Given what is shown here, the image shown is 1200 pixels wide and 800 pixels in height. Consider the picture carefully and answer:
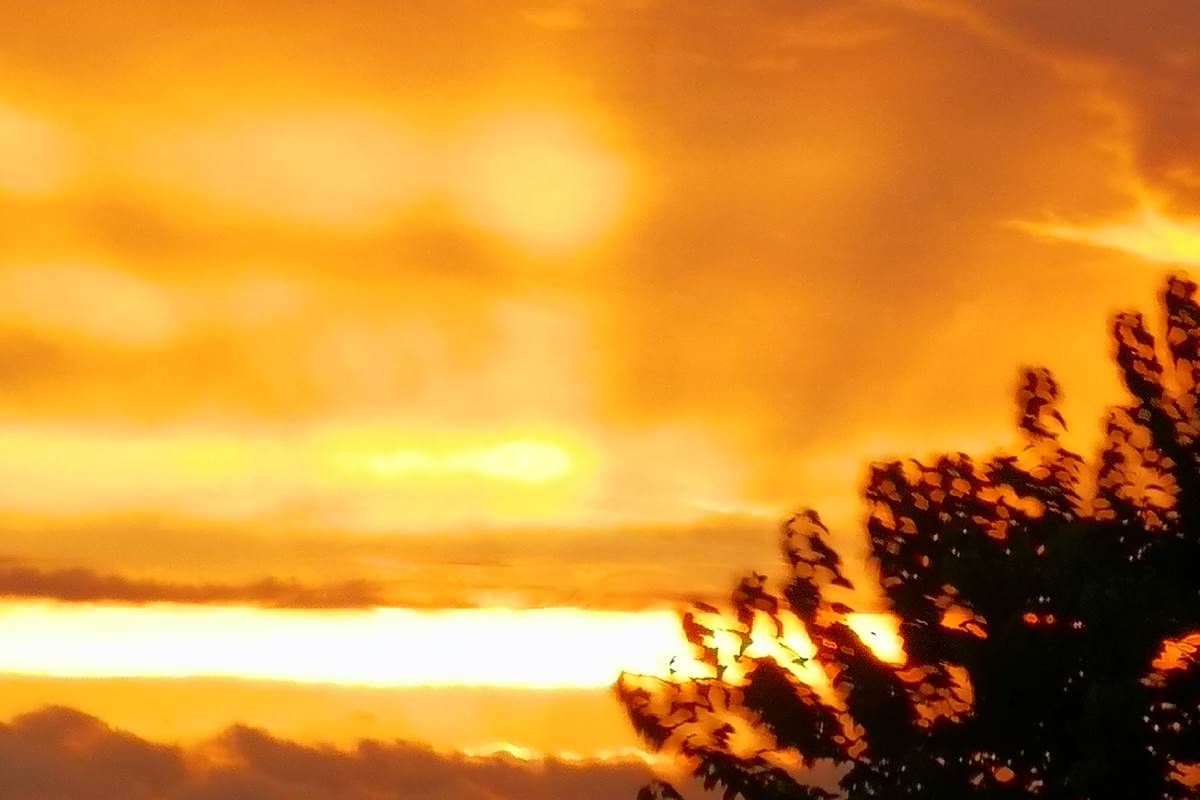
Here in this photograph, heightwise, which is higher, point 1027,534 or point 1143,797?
point 1027,534

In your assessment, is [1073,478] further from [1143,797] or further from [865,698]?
[1143,797]

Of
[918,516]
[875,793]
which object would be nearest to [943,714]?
[875,793]

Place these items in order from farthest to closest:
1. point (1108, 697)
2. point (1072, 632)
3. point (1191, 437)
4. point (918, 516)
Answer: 1. point (918, 516)
2. point (1191, 437)
3. point (1072, 632)
4. point (1108, 697)

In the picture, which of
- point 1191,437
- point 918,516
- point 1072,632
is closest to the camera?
point 1072,632

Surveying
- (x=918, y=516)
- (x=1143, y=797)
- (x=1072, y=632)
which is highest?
(x=918, y=516)

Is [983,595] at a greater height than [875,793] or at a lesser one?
greater

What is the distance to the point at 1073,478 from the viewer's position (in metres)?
33.7

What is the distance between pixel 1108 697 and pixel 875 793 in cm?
457

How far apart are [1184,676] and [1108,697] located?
2248mm

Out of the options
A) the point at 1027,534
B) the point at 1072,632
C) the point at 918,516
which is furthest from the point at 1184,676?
the point at 918,516

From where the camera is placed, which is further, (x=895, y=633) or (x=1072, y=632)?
(x=895, y=633)

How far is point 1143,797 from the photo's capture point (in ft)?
92.0

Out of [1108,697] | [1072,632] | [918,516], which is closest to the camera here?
[1108,697]

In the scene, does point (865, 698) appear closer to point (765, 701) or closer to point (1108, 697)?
point (765, 701)
